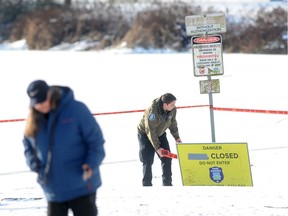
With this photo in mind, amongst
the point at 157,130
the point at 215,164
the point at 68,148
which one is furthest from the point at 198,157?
the point at 68,148

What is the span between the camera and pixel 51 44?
36.3 m

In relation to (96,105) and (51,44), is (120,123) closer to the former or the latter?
(96,105)

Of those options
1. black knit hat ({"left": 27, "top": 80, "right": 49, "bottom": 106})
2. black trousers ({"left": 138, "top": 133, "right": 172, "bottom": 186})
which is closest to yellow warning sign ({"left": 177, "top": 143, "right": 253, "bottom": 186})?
black trousers ({"left": 138, "top": 133, "right": 172, "bottom": 186})

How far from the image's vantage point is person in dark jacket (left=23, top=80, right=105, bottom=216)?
4641 mm

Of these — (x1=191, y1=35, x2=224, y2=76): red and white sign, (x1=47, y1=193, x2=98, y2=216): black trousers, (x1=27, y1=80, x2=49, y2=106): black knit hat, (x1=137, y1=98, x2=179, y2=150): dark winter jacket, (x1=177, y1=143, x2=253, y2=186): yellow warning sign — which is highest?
(x1=191, y1=35, x2=224, y2=76): red and white sign

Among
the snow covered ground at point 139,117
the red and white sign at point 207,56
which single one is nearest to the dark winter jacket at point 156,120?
the snow covered ground at point 139,117

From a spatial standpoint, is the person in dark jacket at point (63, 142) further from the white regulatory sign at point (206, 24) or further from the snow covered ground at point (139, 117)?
the white regulatory sign at point (206, 24)

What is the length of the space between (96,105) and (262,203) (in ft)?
47.8

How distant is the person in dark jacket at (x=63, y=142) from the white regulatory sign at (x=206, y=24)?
6.14 metres

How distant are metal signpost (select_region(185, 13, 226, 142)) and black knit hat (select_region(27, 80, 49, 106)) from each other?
20.4ft

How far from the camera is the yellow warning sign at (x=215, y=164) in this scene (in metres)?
8.81

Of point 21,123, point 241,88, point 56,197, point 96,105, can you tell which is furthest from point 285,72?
point 56,197

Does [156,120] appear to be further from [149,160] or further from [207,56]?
[207,56]

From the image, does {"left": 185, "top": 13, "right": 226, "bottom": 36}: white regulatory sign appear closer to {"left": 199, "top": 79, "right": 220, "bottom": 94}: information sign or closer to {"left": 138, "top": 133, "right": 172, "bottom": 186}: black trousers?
{"left": 199, "top": 79, "right": 220, "bottom": 94}: information sign
